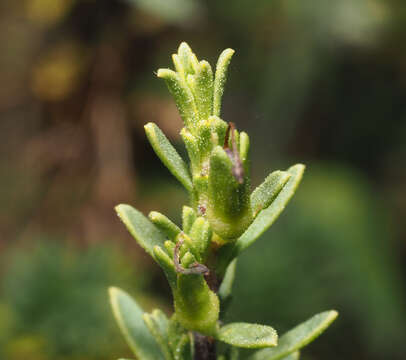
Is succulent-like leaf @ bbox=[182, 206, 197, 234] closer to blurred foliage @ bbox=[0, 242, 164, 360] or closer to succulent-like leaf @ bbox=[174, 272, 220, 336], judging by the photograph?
succulent-like leaf @ bbox=[174, 272, 220, 336]

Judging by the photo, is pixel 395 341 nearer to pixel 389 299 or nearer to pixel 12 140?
pixel 389 299

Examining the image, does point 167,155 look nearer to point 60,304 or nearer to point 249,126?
point 60,304

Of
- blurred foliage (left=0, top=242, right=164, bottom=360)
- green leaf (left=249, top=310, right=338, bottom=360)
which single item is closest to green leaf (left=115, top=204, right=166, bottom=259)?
green leaf (left=249, top=310, right=338, bottom=360)

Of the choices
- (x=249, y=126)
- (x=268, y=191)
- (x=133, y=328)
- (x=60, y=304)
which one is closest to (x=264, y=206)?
(x=268, y=191)

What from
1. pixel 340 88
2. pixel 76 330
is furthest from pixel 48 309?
pixel 340 88

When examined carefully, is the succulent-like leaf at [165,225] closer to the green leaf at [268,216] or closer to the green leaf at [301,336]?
the green leaf at [268,216]

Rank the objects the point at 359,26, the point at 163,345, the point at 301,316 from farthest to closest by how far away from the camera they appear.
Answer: the point at 359,26 < the point at 301,316 < the point at 163,345
